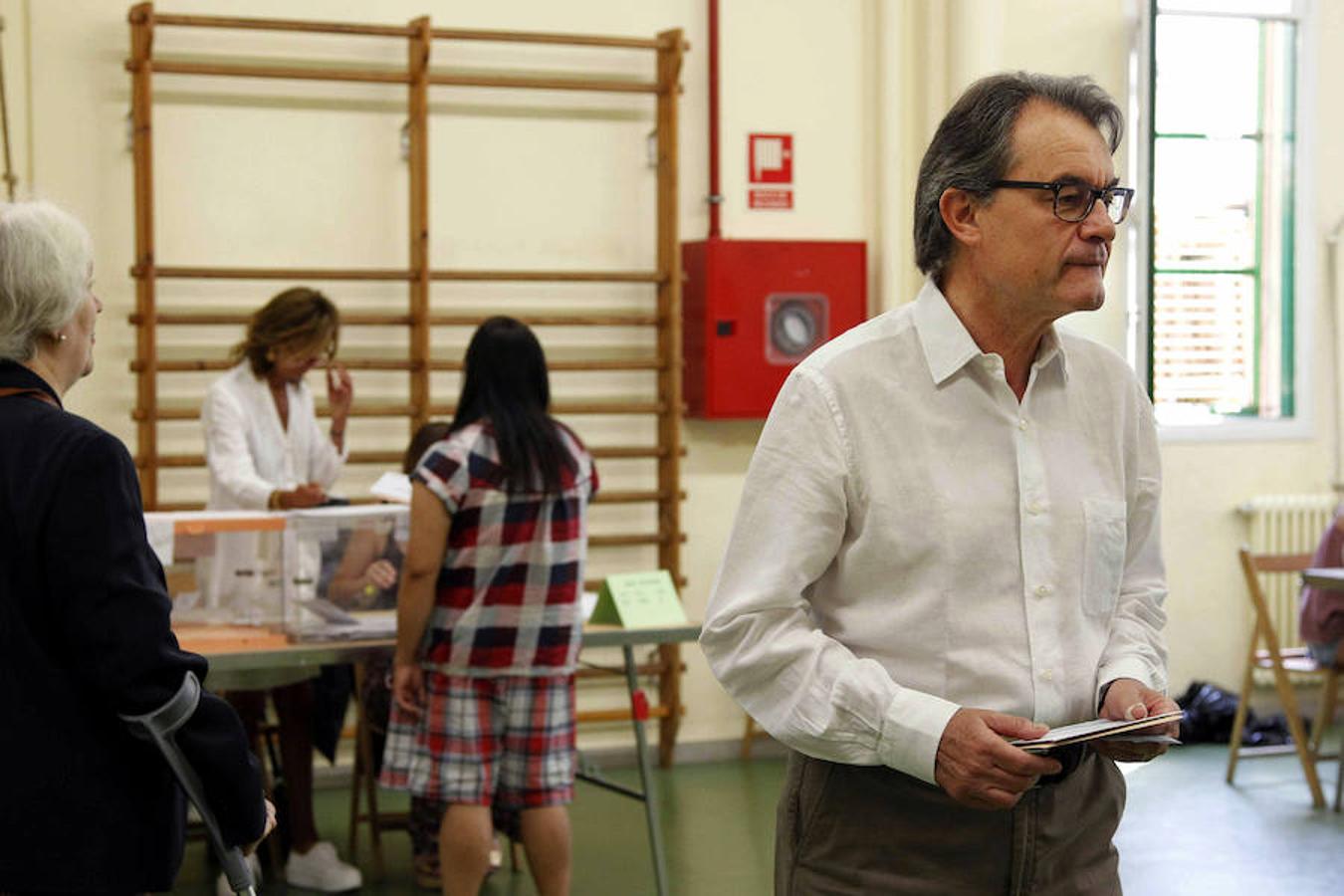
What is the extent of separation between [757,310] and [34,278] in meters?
4.14

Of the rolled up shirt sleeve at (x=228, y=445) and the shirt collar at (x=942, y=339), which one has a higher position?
the shirt collar at (x=942, y=339)

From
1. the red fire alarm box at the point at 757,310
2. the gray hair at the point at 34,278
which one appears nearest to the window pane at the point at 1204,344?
the red fire alarm box at the point at 757,310

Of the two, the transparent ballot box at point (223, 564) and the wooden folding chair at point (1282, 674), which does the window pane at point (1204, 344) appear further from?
the transparent ballot box at point (223, 564)

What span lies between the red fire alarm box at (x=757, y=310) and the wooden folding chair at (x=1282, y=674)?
1596 mm

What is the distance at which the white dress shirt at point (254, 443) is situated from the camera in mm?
4707

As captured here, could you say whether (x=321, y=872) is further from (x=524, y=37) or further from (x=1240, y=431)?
(x=1240, y=431)

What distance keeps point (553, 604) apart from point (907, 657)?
6.59ft

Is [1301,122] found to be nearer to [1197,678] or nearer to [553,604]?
[1197,678]

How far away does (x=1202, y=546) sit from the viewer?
666 centimetres

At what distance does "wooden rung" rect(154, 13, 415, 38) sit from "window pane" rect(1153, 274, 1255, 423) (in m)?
3.15

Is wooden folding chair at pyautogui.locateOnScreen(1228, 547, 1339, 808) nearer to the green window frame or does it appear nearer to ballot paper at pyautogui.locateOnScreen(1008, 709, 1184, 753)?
the green window frame

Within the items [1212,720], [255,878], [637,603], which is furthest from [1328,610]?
[255,878]

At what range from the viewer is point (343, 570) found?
3.89m

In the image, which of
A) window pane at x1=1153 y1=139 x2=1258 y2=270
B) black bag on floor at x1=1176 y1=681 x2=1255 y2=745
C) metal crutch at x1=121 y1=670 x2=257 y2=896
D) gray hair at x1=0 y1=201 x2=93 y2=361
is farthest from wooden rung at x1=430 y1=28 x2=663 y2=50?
metal crutch at x1=121 y1=670 x2=257 y2=896
